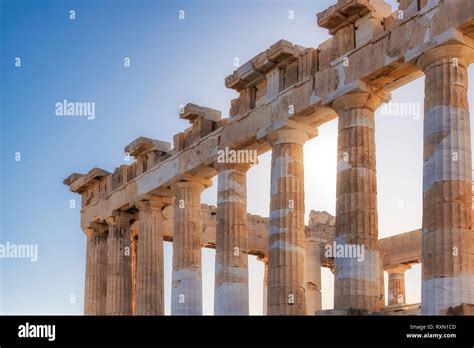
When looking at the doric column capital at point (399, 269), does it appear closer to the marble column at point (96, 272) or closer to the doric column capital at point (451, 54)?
the marble column at point (96, 272)

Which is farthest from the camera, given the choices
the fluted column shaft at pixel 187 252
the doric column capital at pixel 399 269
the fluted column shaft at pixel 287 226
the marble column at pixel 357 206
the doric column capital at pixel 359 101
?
the doric column capital at pixel 399 269

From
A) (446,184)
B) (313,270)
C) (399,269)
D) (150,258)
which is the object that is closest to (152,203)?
(150,258)

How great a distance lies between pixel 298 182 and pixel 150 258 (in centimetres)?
1012

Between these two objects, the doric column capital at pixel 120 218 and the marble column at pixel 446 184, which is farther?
the doric column capital at pixel 120 218

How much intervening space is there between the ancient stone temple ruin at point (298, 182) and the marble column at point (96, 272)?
5cm

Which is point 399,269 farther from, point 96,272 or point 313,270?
point 96,272

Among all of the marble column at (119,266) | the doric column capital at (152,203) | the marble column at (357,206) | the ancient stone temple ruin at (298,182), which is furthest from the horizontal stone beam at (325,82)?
the marble column at (119,266)

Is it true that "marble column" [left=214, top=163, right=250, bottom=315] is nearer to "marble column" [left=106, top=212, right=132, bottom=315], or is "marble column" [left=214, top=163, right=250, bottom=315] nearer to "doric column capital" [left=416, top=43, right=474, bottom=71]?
"marble column" [left=106, top=212, right=132, bottom=315]

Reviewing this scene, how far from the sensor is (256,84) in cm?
3503

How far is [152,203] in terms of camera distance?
135 feet

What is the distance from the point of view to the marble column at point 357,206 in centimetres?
2883
